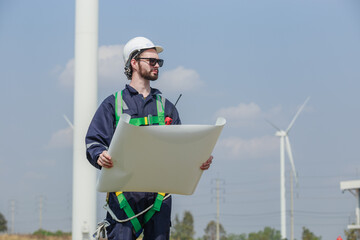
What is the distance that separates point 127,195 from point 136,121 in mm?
675

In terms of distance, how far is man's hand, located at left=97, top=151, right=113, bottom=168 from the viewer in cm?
561

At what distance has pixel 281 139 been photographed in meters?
51.7

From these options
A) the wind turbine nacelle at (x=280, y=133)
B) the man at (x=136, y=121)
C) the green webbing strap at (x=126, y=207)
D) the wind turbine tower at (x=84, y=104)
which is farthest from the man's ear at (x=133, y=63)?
the wind turbine nacelle at (x=280, y=133)

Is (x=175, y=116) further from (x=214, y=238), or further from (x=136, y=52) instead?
(x=214, y=238)

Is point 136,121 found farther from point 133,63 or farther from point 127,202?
point 127,202

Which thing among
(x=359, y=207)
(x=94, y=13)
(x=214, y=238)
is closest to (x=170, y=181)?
(x=94, y=13)

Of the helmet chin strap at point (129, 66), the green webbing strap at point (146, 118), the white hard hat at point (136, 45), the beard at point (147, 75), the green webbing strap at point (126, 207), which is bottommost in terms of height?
the green webbing strap at point (126, 207)

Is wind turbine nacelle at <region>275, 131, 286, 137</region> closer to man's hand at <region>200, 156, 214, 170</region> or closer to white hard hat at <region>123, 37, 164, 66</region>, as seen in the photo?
white hard hat at <region>123, 37, 164, 66</region>

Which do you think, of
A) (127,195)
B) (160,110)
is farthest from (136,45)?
(127,195)

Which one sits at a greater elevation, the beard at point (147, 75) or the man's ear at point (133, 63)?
the man's ear at point (133, 63)

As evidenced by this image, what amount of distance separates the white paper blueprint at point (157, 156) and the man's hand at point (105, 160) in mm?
35

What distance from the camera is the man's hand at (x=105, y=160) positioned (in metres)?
5.61

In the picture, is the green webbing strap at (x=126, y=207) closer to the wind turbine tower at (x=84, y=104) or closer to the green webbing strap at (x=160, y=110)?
the green webbing strap at (x=160, y=110)

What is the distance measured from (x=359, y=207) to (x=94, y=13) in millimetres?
33792
